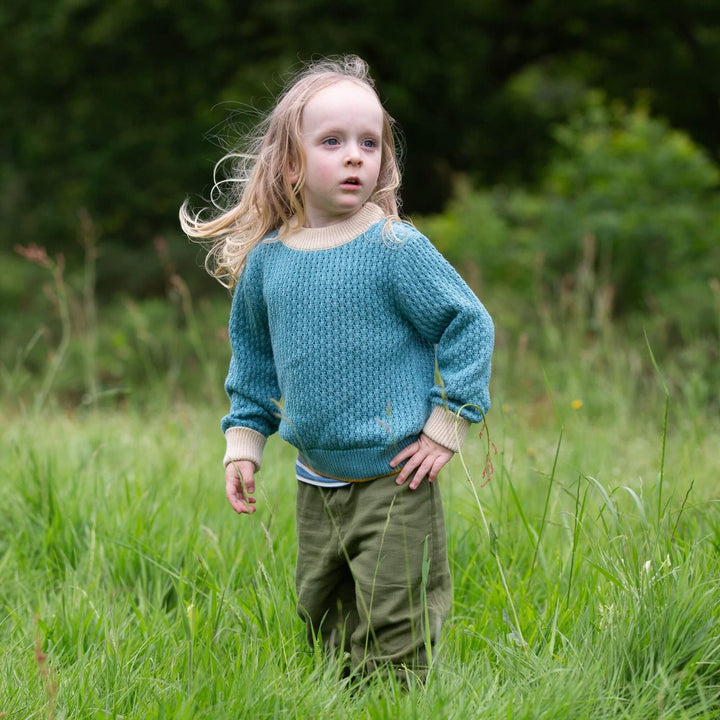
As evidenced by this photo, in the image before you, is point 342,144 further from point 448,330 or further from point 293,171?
point 448,330

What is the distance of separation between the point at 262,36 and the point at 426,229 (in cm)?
327

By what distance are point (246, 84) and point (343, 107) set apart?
30.2ft

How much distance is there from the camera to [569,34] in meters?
12.7

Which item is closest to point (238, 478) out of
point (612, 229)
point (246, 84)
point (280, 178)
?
point (280, 178)

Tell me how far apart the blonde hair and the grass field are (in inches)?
25.8

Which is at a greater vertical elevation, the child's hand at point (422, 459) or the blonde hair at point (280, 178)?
the blonde hair at point (280, 178)

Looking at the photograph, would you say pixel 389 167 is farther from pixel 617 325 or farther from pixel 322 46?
pixel 322 46

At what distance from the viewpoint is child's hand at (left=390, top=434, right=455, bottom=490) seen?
2.04m

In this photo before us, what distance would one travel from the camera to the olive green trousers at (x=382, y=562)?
2.06 m

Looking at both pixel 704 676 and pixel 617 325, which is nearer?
pixel 704 676

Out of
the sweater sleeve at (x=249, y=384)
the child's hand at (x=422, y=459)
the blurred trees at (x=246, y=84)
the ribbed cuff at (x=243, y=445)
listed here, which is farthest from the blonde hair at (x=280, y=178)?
the blurred trees at (x=246, y=84)

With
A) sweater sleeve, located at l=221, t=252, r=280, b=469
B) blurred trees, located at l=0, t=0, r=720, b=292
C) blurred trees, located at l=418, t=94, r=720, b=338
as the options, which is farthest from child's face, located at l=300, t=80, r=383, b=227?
blurred trees, located at l=0, t=0, r=720, b=292

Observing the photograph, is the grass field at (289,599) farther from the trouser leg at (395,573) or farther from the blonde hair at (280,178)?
the blonde hair at (280,178)

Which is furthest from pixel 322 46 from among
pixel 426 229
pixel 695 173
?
pixel 695 173
